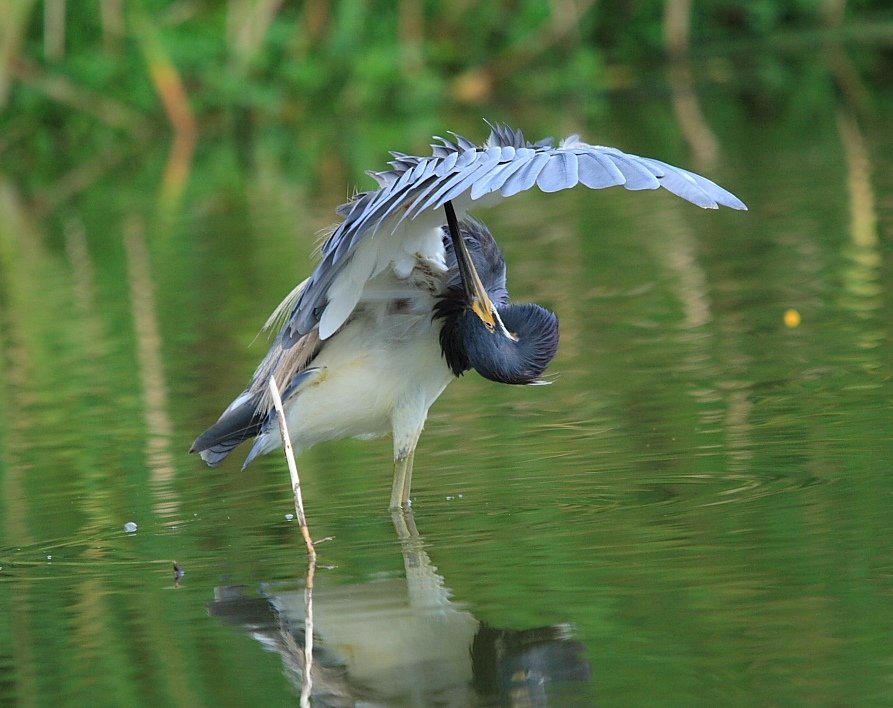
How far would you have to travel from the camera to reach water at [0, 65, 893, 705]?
3.96 metres

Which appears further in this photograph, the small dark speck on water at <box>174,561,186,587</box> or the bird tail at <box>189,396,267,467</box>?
the bird tail at <box>189,396,267,467</box>

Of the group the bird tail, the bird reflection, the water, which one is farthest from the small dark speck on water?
the bird tail

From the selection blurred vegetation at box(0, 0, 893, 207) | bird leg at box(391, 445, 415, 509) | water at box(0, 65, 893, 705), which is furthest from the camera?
blurred vegetation at box(0, 0, 893, 207)

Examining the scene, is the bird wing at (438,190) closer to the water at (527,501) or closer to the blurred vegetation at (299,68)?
the water at (527,501)

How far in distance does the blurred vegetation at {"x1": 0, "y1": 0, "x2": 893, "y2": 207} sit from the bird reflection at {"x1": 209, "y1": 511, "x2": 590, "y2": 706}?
39.7ft

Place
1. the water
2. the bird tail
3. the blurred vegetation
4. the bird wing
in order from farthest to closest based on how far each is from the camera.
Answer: the blurred vegetation → the bird tail → the bird wing → the water

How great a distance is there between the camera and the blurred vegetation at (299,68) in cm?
1856

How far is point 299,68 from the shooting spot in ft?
64.6

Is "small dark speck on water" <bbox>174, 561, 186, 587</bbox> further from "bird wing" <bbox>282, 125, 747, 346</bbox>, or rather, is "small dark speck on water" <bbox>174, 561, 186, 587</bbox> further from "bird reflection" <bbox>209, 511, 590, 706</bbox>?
"bird wing" <bbox>282, 125, 747, 346</bbox>

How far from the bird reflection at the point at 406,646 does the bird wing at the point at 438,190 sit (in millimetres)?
854

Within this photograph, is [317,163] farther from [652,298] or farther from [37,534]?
[37,534]

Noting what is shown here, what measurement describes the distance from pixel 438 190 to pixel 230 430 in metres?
1.60

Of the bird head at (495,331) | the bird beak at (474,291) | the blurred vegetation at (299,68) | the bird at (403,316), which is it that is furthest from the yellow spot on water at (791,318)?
the blurred vegetation at (299,68)

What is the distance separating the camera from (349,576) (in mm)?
4777
